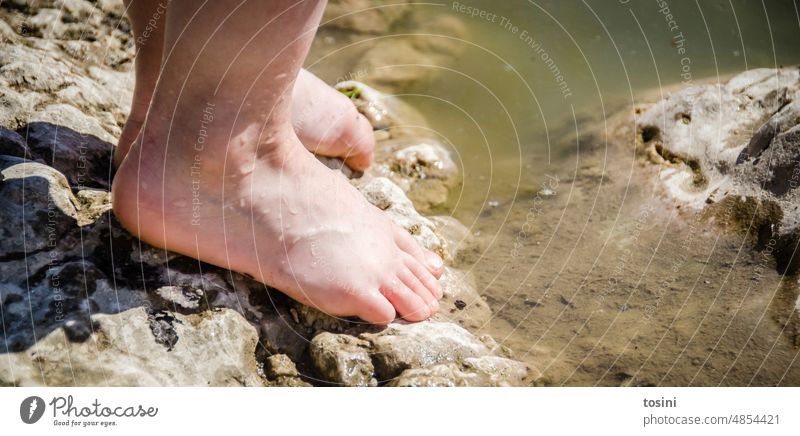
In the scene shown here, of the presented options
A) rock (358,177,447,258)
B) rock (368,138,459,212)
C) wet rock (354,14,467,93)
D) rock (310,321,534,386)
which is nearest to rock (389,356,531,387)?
rock (310,321,534,386)

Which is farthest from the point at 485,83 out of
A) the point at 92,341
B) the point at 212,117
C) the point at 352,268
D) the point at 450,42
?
the point at 92,341

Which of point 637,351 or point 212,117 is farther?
point 637,351

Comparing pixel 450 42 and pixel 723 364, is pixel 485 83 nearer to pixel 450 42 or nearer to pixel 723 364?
pixel 450 42

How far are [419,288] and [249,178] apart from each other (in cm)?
46

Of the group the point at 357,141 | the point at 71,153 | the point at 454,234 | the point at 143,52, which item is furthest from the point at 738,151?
the point at 71,153

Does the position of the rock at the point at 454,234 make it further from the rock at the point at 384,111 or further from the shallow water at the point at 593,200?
the rock at the point at 384,111

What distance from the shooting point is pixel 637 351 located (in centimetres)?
140

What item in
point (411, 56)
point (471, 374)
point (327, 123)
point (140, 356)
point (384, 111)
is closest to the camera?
point (140, 356)

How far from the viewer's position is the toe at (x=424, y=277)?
156 centimetres

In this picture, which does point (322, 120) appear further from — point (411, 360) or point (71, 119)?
point (411, 360)

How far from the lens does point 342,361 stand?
4.29ft

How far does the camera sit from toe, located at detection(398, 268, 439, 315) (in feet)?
4.99

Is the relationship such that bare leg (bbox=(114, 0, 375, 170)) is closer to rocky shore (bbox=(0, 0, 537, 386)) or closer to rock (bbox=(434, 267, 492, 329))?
rocky shore (bbox=(0, 0, 537, 386))

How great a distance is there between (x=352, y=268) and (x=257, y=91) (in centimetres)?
43
